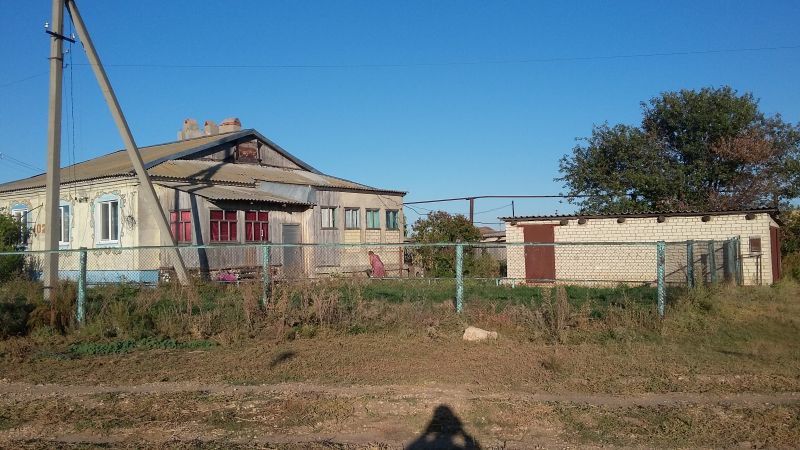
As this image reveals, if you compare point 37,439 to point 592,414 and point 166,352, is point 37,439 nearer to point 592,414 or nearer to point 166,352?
point 166,352

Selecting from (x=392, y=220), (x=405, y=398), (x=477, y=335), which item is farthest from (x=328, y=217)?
(x=405, y=398)

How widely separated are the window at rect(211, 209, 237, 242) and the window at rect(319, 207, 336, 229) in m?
4.29

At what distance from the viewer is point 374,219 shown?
1148 inches

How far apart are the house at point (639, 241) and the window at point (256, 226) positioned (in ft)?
27.6

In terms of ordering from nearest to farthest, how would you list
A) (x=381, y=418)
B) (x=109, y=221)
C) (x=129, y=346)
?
(x=381, y=418) < (x=129, y=346) < (x=109, y=221)

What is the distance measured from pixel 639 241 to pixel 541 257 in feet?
10.2

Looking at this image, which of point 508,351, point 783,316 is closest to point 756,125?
point 783,316

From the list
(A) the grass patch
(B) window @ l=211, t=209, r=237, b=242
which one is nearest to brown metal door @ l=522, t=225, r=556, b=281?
(B) window @ l=211, t=209, r=237, b=242

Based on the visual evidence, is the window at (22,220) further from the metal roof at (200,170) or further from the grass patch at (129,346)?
the grass patch at (129,346)

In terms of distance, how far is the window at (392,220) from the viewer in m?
29.7

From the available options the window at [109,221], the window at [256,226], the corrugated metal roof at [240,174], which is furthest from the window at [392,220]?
the window at [109,221]

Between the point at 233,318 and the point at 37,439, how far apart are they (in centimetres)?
502

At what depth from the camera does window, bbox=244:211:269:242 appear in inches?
923

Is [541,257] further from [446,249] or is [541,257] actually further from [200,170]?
[200,170]
